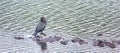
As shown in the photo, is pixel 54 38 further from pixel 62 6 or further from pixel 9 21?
pixel 62 6

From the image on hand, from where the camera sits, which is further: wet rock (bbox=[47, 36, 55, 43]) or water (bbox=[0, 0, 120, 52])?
water (bbox=[0, 0, 120, 52])

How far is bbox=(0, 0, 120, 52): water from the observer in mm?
26656

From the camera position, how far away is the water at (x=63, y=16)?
26.7 m

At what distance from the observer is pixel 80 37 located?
2444cm

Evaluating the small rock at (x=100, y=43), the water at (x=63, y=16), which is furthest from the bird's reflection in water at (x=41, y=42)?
the small rock at (x=100, y=43)

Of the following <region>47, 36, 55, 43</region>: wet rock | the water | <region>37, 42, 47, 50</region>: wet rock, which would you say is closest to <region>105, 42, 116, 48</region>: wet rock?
the water

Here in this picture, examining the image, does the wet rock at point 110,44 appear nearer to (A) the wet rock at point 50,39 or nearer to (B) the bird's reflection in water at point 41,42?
(A) the wet rock at point 50,39

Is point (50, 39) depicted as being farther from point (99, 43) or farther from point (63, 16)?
point (63, 16)

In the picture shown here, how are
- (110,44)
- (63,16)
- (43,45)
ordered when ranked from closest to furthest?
(43,45) → (110,44) → (63,16)

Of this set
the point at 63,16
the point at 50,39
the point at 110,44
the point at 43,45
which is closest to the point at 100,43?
the point at 110,44

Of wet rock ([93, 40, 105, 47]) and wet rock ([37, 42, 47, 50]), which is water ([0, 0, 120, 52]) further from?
wet rock ([37, 42, 47, 50])

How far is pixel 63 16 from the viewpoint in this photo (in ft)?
104

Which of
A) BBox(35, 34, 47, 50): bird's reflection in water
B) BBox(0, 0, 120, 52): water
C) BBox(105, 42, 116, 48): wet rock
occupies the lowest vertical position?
BBox(0, 0, 120, 52): water

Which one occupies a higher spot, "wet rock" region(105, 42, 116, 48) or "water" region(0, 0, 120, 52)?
"wet rock" region(105, 42, 116, 48)
